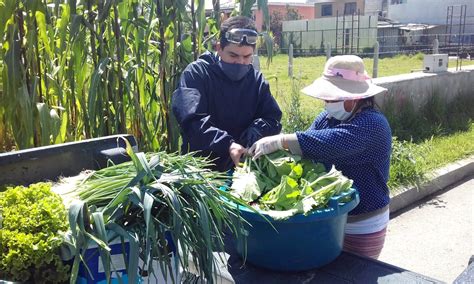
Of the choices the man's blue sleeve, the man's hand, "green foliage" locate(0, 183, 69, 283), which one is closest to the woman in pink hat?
the man's hand

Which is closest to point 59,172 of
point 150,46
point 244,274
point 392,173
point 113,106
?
point 244,274

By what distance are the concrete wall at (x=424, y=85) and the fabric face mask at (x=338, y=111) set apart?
459cm

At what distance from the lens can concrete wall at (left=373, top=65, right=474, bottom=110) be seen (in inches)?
276

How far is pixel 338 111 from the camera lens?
2.26 meters

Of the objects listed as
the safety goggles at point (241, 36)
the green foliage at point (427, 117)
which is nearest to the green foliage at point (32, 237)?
the safety goggles at point (241, 36)

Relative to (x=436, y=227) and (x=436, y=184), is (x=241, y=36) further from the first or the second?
(x=436, y=184)

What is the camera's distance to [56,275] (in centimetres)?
124

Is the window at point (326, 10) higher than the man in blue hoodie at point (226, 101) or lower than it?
higher

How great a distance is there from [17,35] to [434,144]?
545 cm

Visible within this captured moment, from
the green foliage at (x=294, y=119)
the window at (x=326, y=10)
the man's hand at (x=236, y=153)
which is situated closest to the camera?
the man's hand at (x=236, y=153)

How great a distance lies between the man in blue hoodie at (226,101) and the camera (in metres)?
2.35

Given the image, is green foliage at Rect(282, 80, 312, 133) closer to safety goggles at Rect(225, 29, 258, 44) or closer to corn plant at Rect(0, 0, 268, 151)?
corn plant at Rect(0, 0, 268, 151)

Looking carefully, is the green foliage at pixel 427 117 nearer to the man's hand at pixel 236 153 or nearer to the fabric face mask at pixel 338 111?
the fabric face mask at pixel 338 111

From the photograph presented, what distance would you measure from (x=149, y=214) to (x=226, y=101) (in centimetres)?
140
